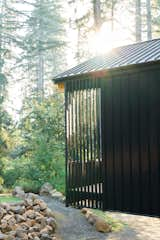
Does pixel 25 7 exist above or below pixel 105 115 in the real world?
above

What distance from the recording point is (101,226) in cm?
848

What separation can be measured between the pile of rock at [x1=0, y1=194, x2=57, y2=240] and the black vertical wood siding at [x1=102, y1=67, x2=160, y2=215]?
1.23 meters

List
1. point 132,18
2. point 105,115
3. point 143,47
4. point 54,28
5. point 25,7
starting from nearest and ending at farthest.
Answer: point 105,115 < point 143,47 < point 132,18 < point 25,7 < point 54,28

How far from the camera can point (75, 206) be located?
8.56 metres

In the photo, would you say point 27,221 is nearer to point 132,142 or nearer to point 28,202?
point 28,202

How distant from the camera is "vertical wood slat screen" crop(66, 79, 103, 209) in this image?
7.88 metres

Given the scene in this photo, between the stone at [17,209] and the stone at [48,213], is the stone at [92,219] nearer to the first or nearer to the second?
the stone at [48,213]

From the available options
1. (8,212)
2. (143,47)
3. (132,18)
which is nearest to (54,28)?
(132,18)

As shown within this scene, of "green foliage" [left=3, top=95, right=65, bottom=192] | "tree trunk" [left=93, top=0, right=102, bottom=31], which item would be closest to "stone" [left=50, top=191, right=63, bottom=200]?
"green foliage" [left=3, top=95, right=65, bottom=192]

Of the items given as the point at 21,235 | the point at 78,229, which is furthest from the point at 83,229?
the point at 21,235

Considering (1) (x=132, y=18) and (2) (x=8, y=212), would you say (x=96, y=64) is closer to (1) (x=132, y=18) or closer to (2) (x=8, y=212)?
(2) (x=8, y=212)

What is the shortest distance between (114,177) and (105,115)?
1.15 metres

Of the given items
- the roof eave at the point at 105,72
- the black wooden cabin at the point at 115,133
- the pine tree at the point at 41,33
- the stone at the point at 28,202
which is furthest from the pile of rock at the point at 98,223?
the pine tree at the point at 41,33

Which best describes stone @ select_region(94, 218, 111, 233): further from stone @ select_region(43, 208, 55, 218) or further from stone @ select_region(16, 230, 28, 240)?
stone @ select_region(16, 230, 28, 240)
